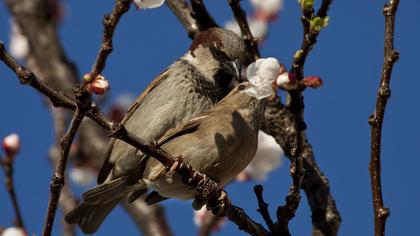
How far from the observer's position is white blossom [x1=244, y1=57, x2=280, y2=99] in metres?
2.60

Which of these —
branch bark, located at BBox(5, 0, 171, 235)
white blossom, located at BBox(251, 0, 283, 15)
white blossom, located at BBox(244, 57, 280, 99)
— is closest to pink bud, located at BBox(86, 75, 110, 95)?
white blossom, located at BBox(244, 57, 280, 99)

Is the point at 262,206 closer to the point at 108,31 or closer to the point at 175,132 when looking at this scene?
the point at 175,132

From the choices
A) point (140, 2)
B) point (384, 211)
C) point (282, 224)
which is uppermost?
point (140, 2)

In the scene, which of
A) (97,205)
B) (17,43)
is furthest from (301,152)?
(17,43)

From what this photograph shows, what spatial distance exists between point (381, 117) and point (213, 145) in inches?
62.2

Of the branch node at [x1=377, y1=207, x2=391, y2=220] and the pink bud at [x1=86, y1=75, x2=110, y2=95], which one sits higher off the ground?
the pink bud at [x1=86, y1=75, x2=110, y2=95]

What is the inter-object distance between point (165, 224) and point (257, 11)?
176 centimetres

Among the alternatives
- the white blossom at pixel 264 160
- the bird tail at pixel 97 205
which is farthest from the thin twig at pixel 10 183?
the white blossom at pixel 264 160

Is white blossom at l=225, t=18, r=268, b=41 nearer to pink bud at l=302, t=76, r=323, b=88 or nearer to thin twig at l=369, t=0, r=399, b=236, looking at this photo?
thin twig at l=369, t=0, r=399, b=236

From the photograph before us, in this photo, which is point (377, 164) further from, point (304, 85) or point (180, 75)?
point (180, 75)

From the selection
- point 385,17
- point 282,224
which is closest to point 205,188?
point 282,224

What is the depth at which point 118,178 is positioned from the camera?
4.76 m

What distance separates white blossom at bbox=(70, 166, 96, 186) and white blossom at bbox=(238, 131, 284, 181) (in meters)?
1.65

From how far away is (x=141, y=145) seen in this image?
2.65 m
